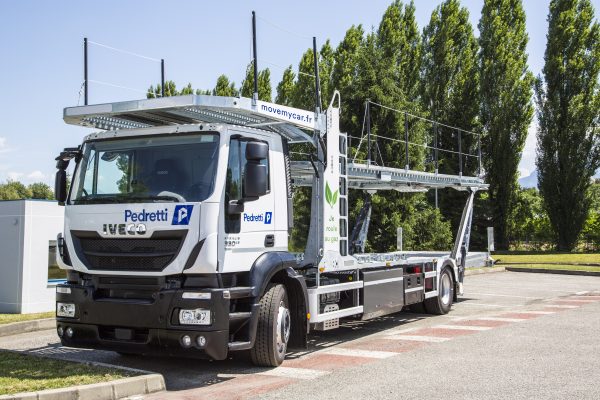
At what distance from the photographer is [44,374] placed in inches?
267

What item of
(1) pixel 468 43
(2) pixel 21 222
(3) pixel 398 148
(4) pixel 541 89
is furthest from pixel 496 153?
(2) pixel 21 222

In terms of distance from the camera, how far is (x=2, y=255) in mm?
14383

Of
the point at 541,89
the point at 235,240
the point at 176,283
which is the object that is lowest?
the point at 176,283

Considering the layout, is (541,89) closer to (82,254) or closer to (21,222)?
(21,222)

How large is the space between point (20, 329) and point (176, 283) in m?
6.19

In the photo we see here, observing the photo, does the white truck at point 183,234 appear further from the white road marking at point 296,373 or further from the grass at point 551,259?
the grass at point 551,259

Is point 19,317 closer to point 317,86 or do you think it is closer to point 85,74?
point 85,74

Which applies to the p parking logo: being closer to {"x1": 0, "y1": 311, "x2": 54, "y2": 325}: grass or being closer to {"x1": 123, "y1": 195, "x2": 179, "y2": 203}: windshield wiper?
{"x1": 123, "y1": 195, "x2": 179, "y2": 203}: windshield wiper

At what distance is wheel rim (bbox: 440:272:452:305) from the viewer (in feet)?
42.6

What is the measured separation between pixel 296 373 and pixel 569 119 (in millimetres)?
39967

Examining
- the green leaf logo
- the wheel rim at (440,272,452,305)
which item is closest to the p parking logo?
the green leaf logo

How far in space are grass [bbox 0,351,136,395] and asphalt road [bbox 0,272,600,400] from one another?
70 centimetres

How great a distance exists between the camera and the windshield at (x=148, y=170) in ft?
22.9

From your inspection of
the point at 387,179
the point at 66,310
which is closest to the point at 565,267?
the point at 387,179
